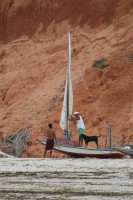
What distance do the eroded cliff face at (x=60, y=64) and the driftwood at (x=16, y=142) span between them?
1.00 feet

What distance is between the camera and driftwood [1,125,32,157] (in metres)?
25.0

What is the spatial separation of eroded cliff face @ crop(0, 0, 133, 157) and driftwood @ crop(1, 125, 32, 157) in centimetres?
31

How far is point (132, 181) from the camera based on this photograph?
11312mm

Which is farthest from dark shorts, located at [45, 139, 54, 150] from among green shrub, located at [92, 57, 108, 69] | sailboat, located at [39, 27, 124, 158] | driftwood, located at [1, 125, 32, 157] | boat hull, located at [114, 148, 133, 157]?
green shrub, located at [92, 57, 108, 69]

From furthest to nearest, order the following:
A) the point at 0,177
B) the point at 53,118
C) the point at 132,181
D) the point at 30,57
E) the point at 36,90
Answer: the point at 30,57
the point at 36,90
the point at 53,118
the point at 0,177
the point at 132,181

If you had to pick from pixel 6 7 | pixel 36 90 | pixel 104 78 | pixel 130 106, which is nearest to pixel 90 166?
pixel 130 106

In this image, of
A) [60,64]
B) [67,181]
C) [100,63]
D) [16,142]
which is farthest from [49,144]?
[60,64]

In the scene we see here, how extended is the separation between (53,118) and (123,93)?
10.9 feet

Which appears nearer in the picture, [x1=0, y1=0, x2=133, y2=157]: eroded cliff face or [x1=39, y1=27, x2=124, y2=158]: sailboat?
[x1=39, y1=27, x2=124, y2=158]: sailboat

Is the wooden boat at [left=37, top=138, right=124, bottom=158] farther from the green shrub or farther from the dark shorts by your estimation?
the green shrub

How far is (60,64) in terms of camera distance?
30969 millimetres

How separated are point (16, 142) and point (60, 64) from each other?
22.4 feet

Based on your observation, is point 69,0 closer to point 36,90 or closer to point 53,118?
point 36,90

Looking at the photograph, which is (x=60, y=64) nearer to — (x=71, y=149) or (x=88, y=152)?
(x=71, y=149)
